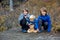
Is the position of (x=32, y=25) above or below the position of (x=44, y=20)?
below

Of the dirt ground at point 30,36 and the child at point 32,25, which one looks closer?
the dirt ground at point 30,36

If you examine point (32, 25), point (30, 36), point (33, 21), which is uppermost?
point (33, 21)

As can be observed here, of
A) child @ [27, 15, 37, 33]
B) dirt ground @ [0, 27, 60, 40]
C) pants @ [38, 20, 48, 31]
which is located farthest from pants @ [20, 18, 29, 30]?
pants @ [38, 20, 48, 31]

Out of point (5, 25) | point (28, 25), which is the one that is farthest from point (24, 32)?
point (5, 25)

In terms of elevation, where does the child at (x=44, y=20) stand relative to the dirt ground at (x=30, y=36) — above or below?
above

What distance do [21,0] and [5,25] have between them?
8803 mm

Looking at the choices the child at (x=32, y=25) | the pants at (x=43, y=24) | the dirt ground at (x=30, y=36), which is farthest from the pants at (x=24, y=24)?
the pants at (x=43, y=24)

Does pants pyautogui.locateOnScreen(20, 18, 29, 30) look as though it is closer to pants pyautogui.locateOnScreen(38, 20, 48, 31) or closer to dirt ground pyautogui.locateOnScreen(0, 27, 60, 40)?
dirt ground pyautogui.locateOnScreen(0, 27, 60, 40)

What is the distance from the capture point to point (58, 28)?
24.3ft

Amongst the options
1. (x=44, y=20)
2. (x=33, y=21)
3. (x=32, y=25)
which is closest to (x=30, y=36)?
(x=32, y=25)

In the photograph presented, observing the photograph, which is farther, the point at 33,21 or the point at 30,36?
the point at 33,21

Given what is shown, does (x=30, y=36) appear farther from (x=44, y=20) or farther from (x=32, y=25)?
(x=44, y=20)

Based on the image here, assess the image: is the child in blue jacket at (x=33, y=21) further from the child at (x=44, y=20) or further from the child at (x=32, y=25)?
the child at (x=44, y=20)

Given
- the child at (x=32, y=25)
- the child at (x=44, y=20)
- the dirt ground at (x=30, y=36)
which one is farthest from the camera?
the child at (x=32, y=25)
